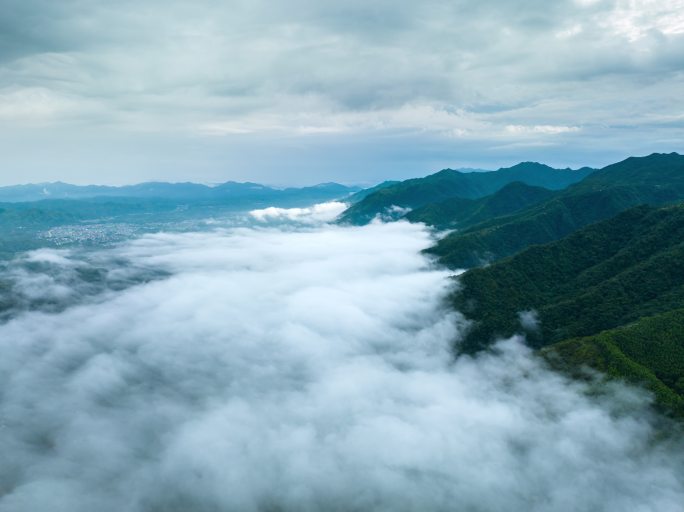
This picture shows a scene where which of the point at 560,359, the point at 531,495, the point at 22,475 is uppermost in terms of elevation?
the point at 560,359

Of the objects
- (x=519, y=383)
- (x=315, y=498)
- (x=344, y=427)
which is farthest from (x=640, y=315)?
(x=315, y=498)

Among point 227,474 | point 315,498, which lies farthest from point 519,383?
point 227,474

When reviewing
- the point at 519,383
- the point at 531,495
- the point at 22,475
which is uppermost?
the point at 519,383

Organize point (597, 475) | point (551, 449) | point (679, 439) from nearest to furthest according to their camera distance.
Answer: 1. point (679, 439)
2. point (597, 475)
3. point (551, 449)

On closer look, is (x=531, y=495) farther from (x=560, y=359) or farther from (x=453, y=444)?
(x=560, y=359)

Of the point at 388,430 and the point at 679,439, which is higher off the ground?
the point at 679,439

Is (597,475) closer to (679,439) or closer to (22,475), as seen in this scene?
(679,439)

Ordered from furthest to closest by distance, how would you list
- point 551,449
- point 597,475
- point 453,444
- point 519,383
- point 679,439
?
1. point 519,383
2. point 453,444
3. point 551,449
4. point 597,475
5. point 679,439

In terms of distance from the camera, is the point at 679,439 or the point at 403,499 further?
the point at 403,499

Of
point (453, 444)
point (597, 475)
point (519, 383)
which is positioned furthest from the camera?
point (519, 383)
